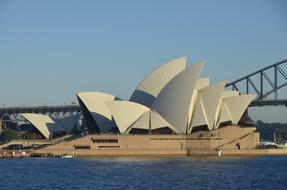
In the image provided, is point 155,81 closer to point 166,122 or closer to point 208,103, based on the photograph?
point 166,122

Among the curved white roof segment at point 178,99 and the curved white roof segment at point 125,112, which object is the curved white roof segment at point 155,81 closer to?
the curved white roof segment at point 125,112

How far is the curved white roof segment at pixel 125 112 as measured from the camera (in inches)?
3760

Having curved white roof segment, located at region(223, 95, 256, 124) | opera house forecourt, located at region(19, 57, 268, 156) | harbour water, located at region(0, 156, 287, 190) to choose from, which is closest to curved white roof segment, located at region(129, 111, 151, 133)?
opera house forecourt, located at region(19, 57, 268, 156)

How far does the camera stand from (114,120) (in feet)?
319

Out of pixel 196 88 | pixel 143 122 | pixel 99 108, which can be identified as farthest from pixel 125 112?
pixel 196 88

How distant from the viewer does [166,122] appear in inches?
3701

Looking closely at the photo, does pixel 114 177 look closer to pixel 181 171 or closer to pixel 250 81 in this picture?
pixel 181 171

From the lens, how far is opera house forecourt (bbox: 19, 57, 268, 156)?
9200cm

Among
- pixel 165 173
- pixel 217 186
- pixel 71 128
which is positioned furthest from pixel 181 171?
pixel 71 128

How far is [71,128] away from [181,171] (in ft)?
176

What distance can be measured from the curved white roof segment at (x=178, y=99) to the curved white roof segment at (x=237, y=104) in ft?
18.8

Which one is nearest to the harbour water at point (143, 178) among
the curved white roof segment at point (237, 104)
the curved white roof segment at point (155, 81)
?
the curved white roof segment at point (155, 81)

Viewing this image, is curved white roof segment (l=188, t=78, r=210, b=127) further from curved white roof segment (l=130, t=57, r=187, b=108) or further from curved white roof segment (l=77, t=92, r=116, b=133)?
curved white roof segment (l=77, t=92, r=116, b=133)

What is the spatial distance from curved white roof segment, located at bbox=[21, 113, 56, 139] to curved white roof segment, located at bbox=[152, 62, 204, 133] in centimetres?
2183
